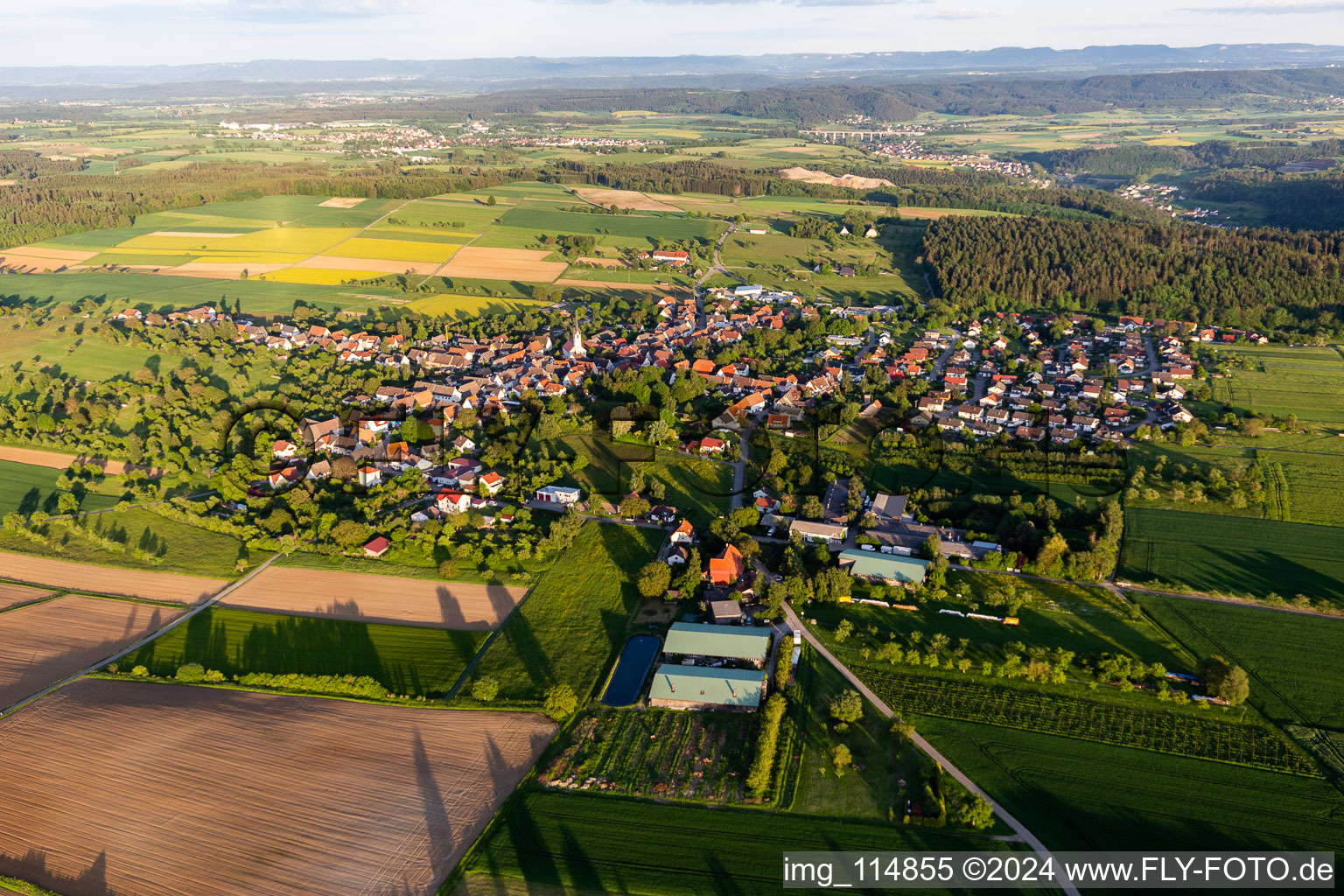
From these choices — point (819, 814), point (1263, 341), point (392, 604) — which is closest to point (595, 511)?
point (392, 604)

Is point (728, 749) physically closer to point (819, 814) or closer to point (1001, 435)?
point (819, 814)

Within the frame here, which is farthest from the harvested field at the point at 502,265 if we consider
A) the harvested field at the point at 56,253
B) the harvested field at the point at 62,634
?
the harvested field at the point at 62,634

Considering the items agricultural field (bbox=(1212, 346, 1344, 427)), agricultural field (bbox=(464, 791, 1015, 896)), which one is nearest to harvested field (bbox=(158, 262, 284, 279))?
agricultural field (bbox=(464, 791, 1015, 896))

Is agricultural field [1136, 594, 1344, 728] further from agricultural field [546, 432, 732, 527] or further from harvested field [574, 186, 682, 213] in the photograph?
harvested field [574, 186, 682, 213]

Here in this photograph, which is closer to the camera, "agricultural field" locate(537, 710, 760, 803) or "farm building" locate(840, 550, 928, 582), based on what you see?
"agricultural field" locate(537, 710, 760, 803)

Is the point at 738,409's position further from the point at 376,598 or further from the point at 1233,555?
the point at 1233,555

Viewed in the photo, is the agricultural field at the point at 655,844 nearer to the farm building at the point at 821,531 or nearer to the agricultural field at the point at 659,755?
the agricultural field at the point at 659,755
